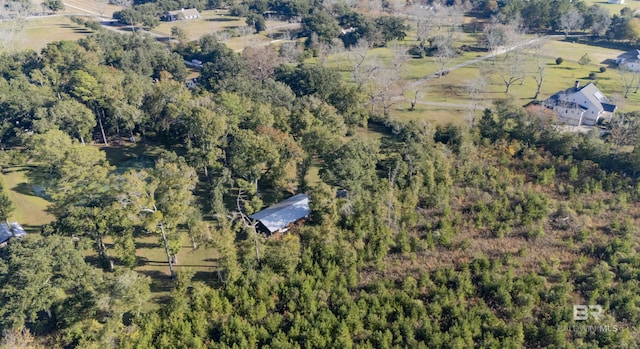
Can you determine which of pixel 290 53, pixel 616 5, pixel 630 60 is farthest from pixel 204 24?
pixel 616 5

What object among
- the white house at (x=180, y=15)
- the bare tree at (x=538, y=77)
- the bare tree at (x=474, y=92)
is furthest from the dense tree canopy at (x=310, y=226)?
the white house at (x=180, y=15)

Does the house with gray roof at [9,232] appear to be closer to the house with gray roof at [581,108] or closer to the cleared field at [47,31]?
the house with gray roof at [581,108]

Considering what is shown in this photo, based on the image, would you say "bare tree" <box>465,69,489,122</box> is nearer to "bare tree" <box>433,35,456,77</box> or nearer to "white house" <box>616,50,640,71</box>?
"bare tree" <box>433,35,456,77</box>

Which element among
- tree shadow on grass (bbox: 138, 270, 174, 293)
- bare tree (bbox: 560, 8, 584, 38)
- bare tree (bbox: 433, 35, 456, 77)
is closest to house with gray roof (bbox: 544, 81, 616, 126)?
bare tree (bbox: 433, 35, 456, 77)

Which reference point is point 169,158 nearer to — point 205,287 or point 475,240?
point 205,287

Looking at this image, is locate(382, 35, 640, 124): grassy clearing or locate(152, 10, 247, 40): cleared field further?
locate(152, 10, 247, 40): cleared field

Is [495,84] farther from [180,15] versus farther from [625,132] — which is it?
[180,15]
